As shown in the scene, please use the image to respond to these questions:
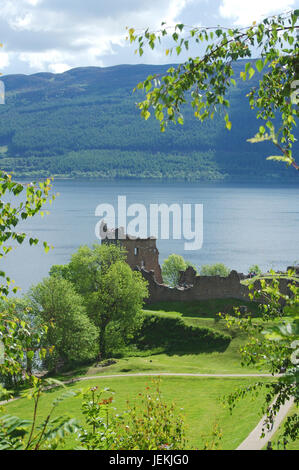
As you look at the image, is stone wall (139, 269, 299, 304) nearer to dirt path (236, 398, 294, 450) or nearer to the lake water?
dirt path (236, 398, 294, 450)

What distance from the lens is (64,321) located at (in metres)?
43.6

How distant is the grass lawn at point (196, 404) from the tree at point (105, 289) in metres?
11.5

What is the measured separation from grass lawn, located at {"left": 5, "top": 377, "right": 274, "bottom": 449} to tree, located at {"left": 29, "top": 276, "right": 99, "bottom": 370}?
5135 mm

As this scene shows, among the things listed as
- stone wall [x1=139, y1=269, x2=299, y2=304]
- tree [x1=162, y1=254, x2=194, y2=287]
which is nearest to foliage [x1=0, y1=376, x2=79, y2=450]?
stone wall [x1=139, y1=269, x2=299, y2=304]

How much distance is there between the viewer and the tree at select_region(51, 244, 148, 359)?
160ft

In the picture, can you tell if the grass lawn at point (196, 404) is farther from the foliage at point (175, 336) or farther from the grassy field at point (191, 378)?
the foliage at point (175, 336)

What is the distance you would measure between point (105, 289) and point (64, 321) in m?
7.78

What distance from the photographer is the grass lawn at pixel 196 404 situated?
23.8 metres

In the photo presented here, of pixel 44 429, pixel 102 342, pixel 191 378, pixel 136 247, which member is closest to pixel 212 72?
pixel 44 429

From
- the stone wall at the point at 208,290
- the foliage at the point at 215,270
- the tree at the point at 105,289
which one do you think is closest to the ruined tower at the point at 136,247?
the tree at the point at 105,289

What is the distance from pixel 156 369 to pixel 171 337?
7.47 meters
